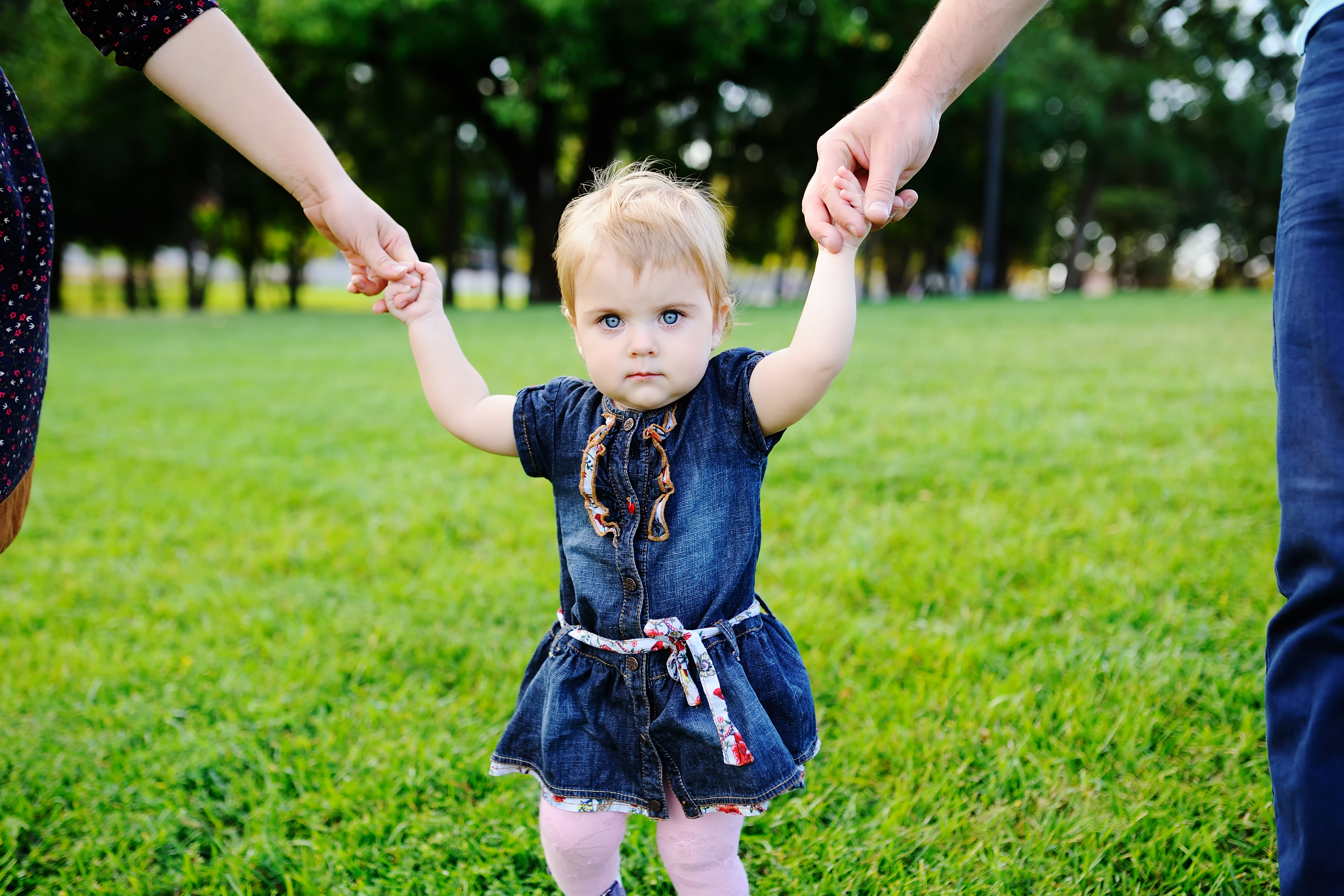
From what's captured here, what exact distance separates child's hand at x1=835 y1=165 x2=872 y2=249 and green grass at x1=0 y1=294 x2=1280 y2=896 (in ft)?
4.24

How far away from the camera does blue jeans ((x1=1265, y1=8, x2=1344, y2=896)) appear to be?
1080mm

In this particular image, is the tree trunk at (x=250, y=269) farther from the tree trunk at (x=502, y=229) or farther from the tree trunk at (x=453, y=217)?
the tree trunk at (x=502, y=229)

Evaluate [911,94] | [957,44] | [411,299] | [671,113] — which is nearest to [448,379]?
[411,299]

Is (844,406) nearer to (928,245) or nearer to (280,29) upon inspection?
(280,29)

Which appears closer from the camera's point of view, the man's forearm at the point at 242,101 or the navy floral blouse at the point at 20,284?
the navy floral blouse at the point at 20,284

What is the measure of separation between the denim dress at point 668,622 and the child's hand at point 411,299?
0.29m

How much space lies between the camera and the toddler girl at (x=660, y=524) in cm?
150

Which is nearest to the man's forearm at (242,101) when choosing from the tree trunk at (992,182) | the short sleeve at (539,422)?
the short sleeve at (539,422)

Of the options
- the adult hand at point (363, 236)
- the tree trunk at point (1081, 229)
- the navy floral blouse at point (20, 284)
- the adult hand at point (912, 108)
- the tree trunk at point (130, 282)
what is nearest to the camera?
the navy floral blouse at point (20, 284)

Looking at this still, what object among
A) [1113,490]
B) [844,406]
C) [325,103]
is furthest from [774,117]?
[1113,490]

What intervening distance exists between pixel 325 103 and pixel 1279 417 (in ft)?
80.7

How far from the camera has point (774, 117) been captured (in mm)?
23766

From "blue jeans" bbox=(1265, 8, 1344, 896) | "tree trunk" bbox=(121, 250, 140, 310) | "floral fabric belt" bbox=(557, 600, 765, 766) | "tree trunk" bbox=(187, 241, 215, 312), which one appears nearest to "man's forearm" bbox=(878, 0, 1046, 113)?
"blue jeans" bbox=(1265, 8, 1344, 896)

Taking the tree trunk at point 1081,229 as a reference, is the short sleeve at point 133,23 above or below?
below
